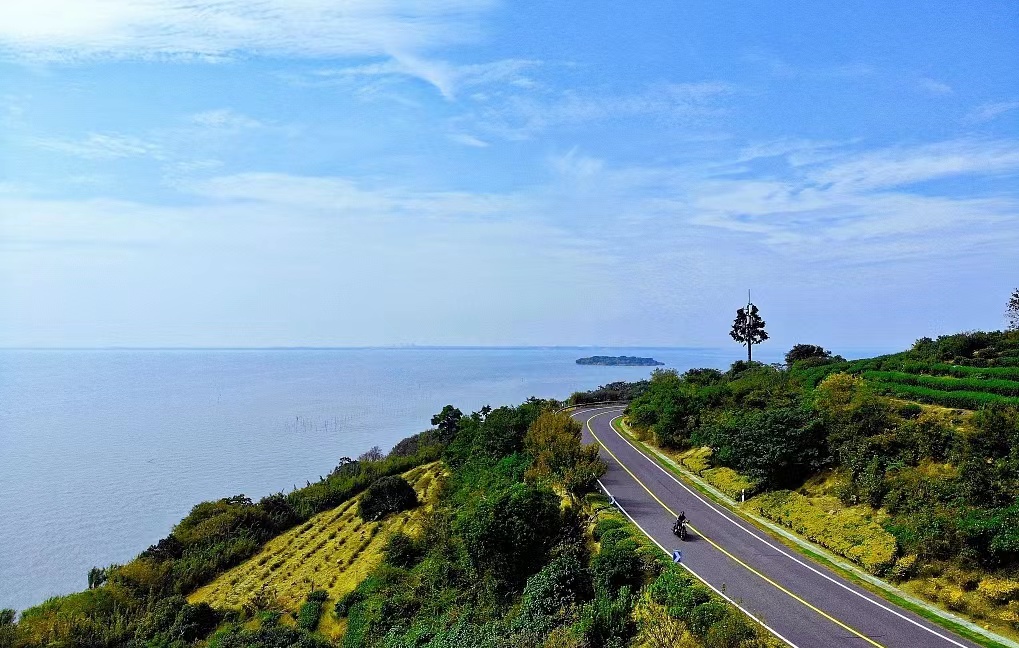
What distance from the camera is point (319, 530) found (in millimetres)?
42781

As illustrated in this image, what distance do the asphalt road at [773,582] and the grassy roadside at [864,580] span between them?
1.13 feet

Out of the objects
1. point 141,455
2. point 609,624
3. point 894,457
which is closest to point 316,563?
point 609,624

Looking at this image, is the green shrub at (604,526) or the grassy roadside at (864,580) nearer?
the grassy roadside at (864,580)

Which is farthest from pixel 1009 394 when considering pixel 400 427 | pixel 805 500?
pixel 400 427

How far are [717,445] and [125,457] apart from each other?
285 feet

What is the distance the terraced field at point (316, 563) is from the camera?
1266 inches

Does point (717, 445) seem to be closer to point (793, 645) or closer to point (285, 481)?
point (793, 645)

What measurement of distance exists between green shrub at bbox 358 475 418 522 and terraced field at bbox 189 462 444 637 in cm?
73

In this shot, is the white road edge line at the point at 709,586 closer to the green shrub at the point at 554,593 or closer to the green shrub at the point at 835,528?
the green shrub at the point at 554,593

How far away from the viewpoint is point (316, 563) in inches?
1430

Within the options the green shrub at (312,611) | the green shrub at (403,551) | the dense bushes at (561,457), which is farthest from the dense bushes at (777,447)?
the green shrub at (312,611)

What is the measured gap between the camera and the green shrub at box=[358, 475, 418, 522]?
40.4 m

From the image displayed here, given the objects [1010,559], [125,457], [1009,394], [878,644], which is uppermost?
[1009,394]

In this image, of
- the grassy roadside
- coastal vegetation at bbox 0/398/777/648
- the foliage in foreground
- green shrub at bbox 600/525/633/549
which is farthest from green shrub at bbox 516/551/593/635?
the foliage in foreground
